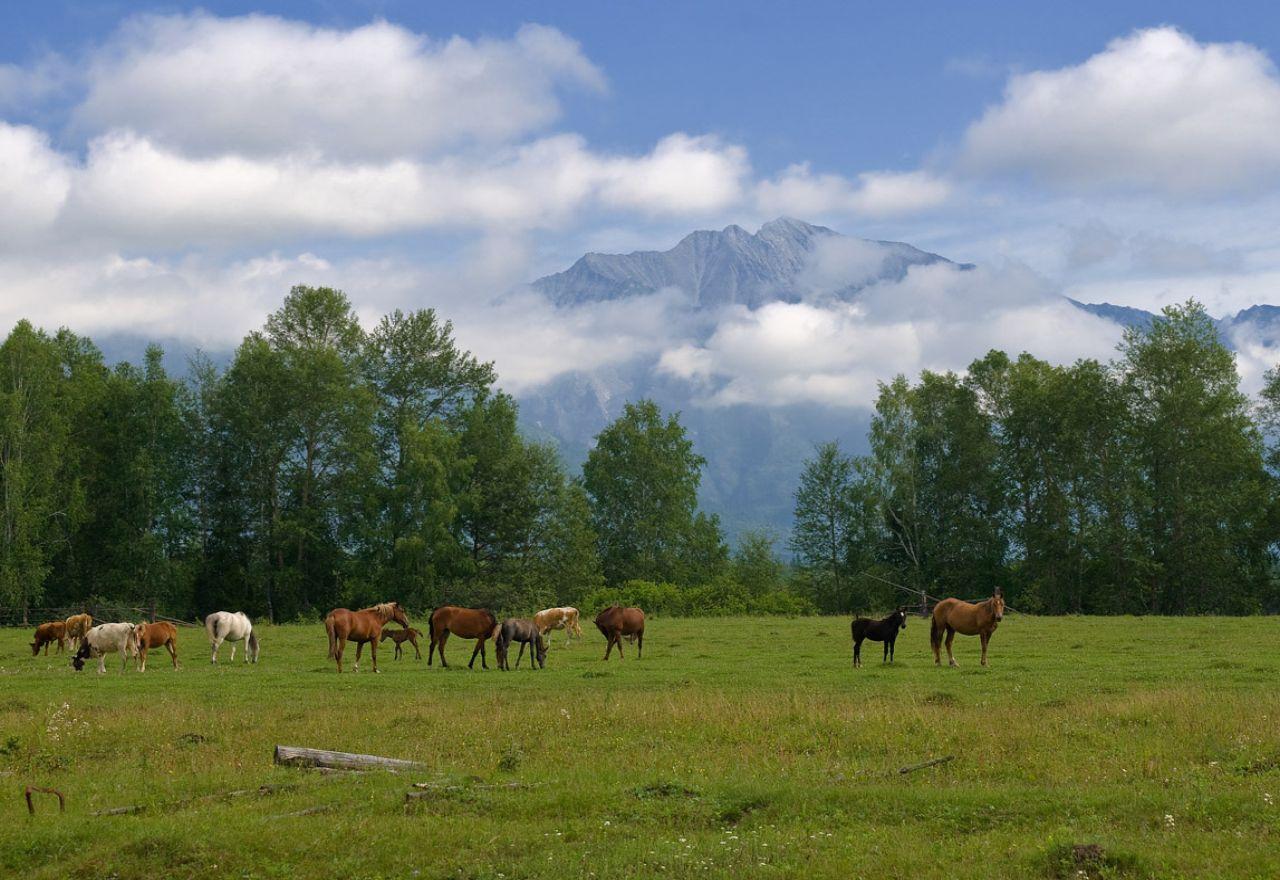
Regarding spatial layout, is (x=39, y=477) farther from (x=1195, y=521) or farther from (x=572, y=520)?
(x=1195, y=521)

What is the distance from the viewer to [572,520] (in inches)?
2539

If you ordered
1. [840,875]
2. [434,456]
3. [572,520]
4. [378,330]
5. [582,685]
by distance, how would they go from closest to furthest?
1. [840,875]
2. [582,685]
3. [434,456]
4. [572,520]
5. [378,330]

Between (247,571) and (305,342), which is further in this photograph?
(305,342)

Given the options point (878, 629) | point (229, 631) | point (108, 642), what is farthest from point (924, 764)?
point (108, 642)

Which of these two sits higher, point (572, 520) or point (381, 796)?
point (572, 520)

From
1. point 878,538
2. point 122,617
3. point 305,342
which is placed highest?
point 305,342

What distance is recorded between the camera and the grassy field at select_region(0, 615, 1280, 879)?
10.3 m

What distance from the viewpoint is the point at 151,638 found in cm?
2827

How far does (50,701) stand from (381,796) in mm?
11826

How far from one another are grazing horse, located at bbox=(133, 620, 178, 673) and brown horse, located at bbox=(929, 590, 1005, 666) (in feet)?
64.2

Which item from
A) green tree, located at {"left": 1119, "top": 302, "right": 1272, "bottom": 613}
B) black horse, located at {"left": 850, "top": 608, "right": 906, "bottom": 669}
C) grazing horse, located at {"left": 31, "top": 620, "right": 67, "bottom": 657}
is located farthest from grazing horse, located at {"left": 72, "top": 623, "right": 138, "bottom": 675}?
green tree, located at {"left": 1119, "top": 302, "right": 1272, "bottom": 613}

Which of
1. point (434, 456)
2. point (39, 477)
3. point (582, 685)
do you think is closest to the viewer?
point (582, 685)

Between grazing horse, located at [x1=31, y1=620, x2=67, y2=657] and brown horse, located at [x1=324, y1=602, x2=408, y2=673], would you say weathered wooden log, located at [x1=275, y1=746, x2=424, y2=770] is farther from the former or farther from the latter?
grazing horse, located at [x1=31, y1=620, x2=67, y2=657]

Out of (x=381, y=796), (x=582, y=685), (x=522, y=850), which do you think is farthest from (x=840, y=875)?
(x=582, y=685)
